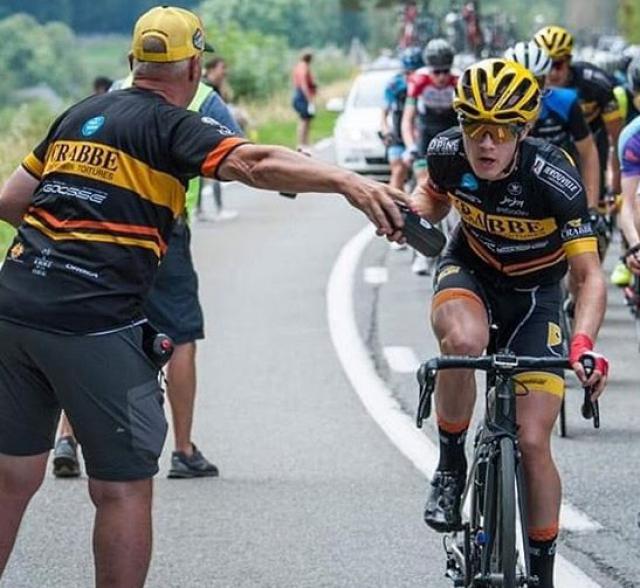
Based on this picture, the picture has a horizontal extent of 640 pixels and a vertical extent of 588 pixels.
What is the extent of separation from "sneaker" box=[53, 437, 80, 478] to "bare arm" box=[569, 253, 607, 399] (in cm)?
354

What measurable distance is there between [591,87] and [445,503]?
719cm

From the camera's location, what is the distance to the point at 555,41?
40.9ft

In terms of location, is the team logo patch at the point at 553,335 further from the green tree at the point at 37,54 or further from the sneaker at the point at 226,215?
the green tree at the point at 37,54

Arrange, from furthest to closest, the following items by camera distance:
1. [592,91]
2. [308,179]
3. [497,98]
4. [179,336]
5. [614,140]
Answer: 1. [614,140]
2. [592,91]
3. [179,336]
4. [497,98]
5. [308,179]

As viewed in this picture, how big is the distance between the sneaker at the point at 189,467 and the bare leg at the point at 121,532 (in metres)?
3.54

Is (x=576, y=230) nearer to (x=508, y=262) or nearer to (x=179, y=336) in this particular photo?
(x=508, y=262)

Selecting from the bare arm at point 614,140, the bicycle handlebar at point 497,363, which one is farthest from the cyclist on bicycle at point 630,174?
the bare arm at point 614,140

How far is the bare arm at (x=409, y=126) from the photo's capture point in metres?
17.9

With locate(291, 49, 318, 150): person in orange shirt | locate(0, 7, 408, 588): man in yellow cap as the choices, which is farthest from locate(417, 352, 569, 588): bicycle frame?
locate(291, 49, 318, 150): person in orange shirt

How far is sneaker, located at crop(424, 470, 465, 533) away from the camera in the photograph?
6602 millimetres

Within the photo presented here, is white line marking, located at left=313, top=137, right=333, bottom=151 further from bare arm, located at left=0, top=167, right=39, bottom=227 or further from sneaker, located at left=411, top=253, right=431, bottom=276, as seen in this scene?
bare arm, located at left=0, top=167, right=39, bottom=227

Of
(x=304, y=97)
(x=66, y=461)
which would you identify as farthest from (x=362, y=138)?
(x=66, y=461)

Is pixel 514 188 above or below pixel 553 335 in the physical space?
above

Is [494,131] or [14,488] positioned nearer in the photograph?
[14,488]
